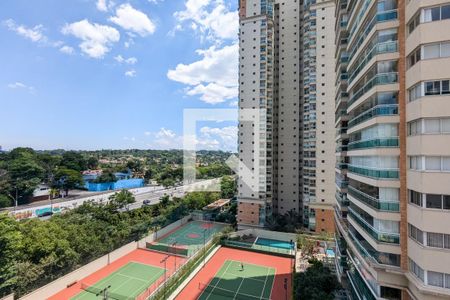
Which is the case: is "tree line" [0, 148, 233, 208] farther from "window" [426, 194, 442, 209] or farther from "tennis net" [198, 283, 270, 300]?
"window" [426, 194, 442, 209]

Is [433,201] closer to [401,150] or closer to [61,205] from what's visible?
[401,150]

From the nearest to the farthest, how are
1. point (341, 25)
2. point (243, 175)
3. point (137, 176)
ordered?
point (341, 25)
point (243, 175)
point (137, 176)

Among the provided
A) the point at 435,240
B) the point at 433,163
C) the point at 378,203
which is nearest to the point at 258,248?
the point at 378,203

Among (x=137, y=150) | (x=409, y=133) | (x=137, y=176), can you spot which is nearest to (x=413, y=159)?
(x=409, y=133)

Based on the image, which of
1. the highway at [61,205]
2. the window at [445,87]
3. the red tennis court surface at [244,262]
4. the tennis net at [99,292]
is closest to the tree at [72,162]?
the highway at [61,205]

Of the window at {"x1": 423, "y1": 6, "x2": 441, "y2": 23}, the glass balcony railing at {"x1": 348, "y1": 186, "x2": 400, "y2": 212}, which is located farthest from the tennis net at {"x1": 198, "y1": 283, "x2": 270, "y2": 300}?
the window at {"x1": 423, "y1": 6, "x2": 441, "y2": 23}

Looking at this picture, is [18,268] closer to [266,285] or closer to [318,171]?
[266,285]
